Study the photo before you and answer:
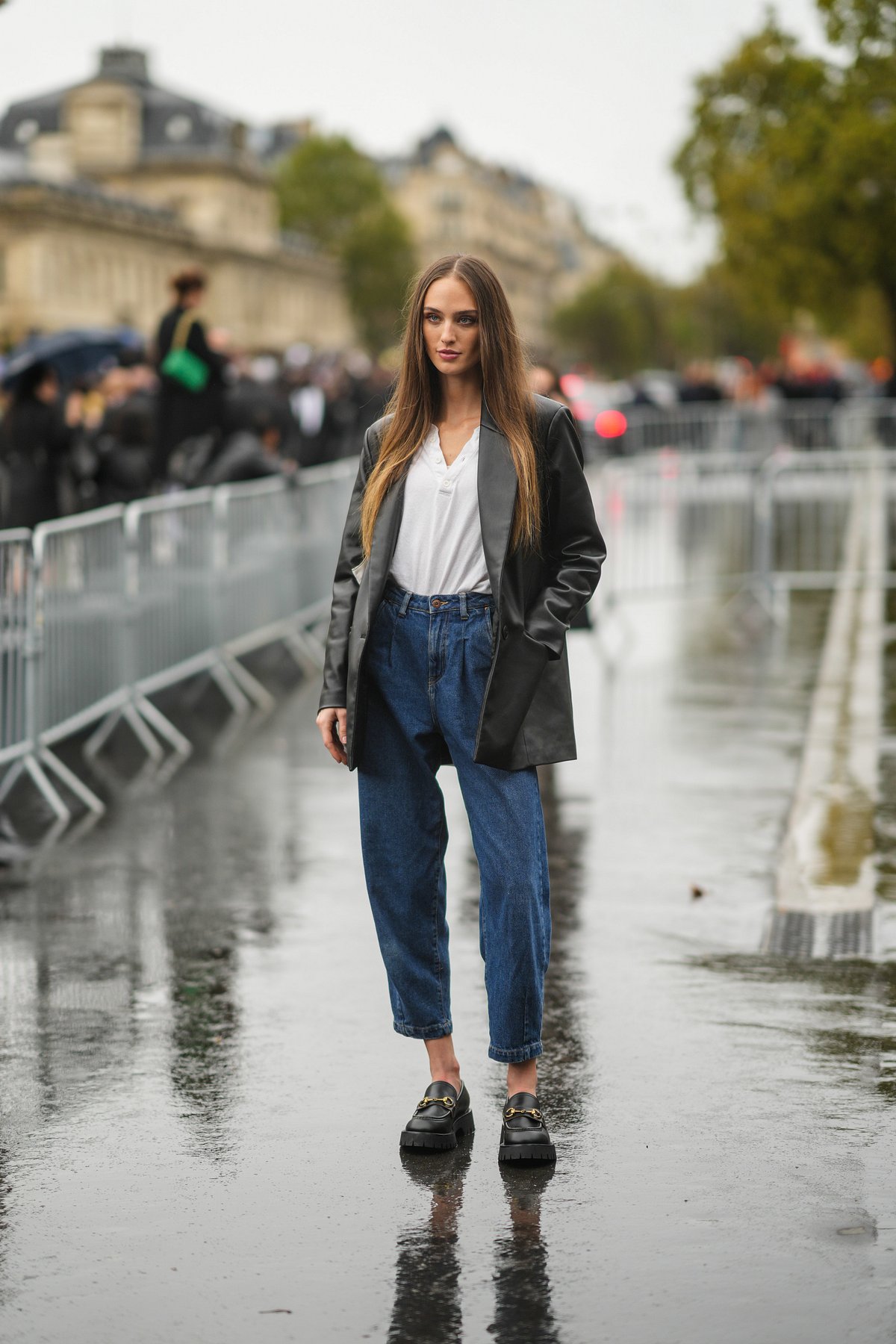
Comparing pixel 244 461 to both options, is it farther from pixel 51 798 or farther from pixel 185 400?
pixel 51 798

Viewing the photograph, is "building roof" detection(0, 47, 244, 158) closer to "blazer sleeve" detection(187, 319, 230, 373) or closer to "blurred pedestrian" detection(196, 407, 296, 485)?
"blurred pedestrian" detection(196, 407, 296, 485)

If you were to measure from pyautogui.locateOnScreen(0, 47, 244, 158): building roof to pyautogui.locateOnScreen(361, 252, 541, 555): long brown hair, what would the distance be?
123141mm

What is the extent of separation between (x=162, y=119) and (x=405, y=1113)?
127 meters

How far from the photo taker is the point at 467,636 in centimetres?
479

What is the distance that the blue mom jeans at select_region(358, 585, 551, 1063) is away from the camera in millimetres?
4793

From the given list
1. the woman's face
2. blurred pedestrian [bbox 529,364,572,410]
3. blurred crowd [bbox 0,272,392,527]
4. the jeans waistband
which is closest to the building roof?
blurred crowd [bbox 0,272,392,527]

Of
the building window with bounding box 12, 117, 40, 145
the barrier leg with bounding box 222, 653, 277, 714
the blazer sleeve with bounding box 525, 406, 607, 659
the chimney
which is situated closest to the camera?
the blazer sleeve with bounding box 525, 406, 607, 659

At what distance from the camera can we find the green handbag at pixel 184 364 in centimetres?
1417

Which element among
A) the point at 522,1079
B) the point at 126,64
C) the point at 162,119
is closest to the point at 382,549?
the point at 522,1079

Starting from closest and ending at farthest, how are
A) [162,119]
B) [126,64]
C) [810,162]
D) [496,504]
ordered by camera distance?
1. [496,504]
2. [810,162]
3. [162,119]
4. [126,64]

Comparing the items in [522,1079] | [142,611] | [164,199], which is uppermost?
[164,199]

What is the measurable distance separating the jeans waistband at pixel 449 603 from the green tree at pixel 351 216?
13578 centimetres

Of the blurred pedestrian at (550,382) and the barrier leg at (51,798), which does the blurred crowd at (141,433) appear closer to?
the blurred pedestrian at (550,382)

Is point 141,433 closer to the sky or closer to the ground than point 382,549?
closer to the sky
